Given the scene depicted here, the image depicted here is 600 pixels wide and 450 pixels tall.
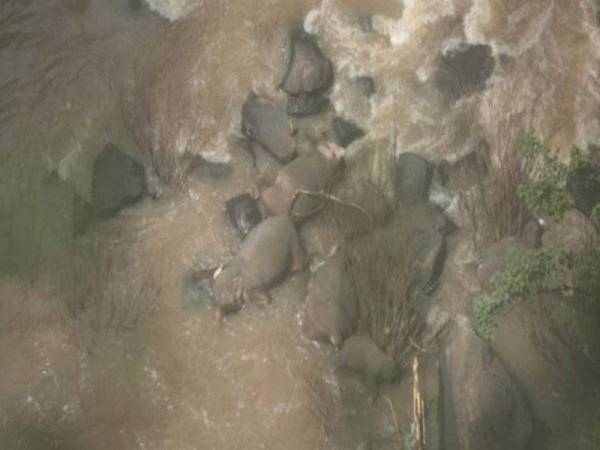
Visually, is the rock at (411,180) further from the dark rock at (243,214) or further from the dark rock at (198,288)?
the dark rock at (198,288)

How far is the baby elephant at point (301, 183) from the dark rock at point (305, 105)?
1.24 feet

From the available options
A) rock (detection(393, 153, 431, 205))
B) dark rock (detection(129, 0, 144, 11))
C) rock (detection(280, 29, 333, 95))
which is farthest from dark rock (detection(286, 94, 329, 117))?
dark rock (detection(129, 0, 144, 11))

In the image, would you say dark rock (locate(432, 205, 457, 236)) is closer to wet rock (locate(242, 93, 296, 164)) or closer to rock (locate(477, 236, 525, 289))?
rock (locate(477, 236, 525, 289))

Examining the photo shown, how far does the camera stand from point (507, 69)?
4.36 m

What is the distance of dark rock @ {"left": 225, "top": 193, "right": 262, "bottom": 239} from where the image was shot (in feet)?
13.3

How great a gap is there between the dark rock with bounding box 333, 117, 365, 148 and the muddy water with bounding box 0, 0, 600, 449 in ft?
0.25

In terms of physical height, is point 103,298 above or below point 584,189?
below

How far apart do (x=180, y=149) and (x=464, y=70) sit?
2.01m

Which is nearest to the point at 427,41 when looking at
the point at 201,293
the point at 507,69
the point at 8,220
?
→ the point at 507,69

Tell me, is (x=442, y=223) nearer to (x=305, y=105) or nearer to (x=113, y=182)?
(x=305, y=105)

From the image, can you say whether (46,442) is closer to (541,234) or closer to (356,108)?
(356,108)

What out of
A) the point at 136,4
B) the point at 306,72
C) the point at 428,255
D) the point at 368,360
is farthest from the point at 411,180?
the point at 136,4

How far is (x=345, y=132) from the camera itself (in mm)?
4254

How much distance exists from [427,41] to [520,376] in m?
2.36
